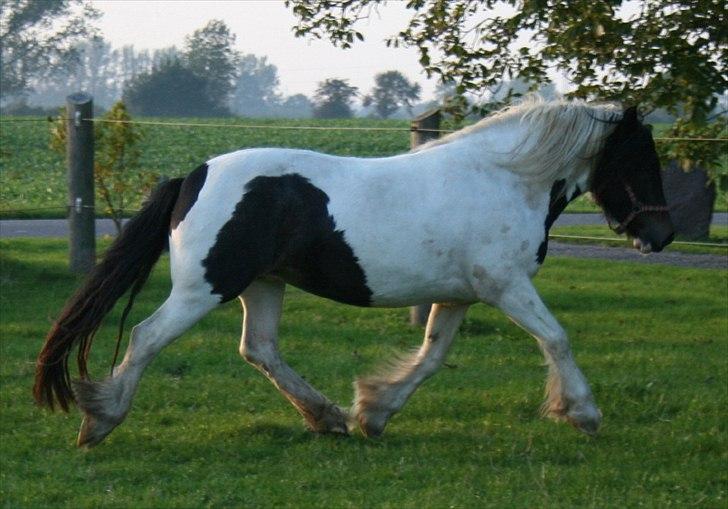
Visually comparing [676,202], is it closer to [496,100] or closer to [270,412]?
[496,100]

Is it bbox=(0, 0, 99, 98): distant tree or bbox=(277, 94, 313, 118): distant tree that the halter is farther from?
bbox=(277, 94, 313, 118): distant tree

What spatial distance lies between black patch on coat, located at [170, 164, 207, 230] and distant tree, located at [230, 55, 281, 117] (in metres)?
92.5

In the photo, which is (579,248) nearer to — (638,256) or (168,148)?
(638,256)

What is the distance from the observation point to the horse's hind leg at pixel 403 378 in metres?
6.49

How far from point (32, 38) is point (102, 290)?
6106cm

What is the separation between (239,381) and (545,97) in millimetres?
2841

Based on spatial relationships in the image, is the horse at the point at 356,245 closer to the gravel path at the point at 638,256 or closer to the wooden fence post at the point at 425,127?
the wooden fence post at the point at 425,127

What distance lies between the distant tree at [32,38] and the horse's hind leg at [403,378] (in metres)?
58.2

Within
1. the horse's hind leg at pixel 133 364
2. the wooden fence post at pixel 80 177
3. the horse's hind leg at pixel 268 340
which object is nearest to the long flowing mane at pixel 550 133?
the horse's hind leg at pixel 268 340

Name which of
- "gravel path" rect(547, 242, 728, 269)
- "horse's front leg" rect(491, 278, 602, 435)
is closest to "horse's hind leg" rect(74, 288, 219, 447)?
"horse's front leg" rect(491, 278, 602, 435)

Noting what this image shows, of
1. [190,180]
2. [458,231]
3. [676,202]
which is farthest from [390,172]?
[676,202]

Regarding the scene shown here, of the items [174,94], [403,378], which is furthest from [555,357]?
[174,94]

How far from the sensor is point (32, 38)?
63.7 m

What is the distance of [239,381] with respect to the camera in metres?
7.99
